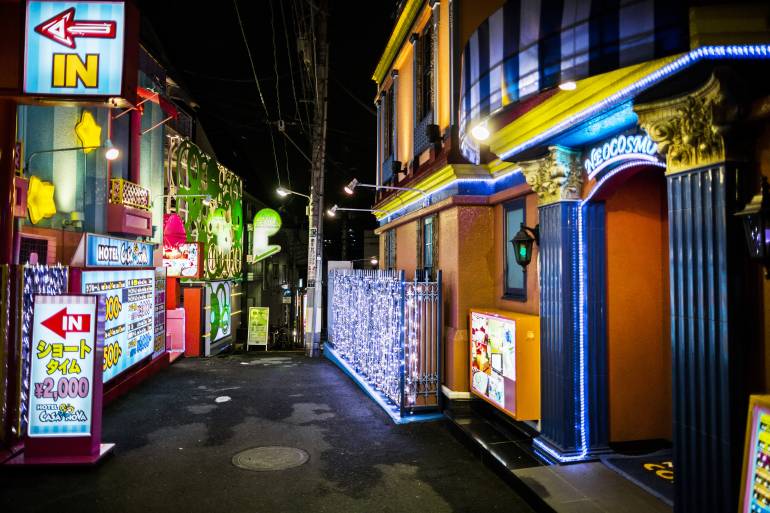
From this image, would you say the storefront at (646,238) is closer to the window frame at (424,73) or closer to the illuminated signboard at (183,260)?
the window frame at (424,73)

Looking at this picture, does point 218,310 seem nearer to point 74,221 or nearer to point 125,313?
point 125,313

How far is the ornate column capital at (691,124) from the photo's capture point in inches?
158

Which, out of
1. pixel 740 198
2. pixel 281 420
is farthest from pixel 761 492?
pixel 281 420

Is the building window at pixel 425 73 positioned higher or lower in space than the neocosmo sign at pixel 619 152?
higher

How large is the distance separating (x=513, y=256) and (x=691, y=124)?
4.67 meters

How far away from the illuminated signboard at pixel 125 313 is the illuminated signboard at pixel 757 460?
10355mm

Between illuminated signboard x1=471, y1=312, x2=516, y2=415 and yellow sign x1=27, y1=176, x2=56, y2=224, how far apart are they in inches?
382

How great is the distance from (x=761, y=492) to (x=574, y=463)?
119 inches

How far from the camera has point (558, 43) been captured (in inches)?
170

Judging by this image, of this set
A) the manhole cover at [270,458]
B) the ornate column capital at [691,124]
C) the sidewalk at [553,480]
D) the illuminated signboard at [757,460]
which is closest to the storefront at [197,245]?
the manhole cover at [270,458]

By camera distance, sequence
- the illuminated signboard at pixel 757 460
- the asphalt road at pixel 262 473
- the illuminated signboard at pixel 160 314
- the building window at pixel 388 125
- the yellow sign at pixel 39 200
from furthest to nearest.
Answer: the building window at pixel 388 125, the illuminated signboard at pixel 160 314, the yellow sign at pixel 39 200, the asphalt road at pixel 262 473, the illuminated signboard at pixel 757 460

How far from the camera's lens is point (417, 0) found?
12.1 meters

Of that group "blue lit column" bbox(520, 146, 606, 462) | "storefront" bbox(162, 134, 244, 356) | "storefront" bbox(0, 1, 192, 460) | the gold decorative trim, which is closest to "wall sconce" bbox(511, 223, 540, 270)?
"blue lit column" bbox(520, 146, 606, 462)

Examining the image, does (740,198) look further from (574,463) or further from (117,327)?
(117,327)
